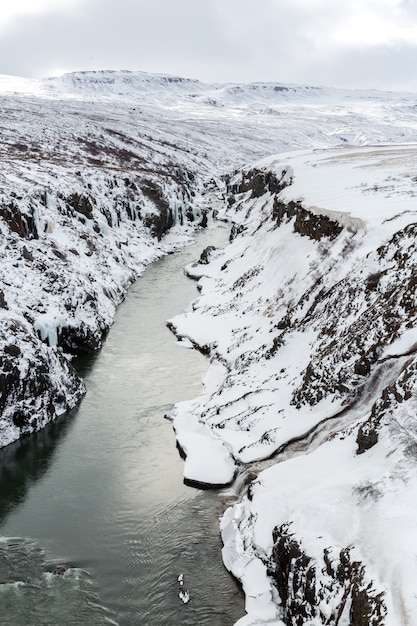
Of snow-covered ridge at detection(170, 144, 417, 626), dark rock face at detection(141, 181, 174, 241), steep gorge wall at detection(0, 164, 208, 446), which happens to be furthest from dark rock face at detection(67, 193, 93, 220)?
snow-covered ridge at detection(170, 144, 417, 626)

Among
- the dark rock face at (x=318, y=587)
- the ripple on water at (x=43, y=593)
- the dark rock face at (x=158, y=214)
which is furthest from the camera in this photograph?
the dark rock face at (x=158, y=214)

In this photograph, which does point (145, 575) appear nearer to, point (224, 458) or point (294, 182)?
point (224, 458)

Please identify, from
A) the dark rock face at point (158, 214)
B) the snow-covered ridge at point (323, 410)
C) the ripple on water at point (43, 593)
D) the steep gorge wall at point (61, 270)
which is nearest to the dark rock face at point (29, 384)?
the steep gorge wall at point (61, 270)

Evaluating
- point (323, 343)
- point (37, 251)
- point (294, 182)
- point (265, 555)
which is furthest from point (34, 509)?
point (294, 182)

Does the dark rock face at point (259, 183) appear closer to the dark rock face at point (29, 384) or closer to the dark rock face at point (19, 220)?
the dark rock face at point (19, 220)

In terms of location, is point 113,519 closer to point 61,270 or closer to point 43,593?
point 43,593
